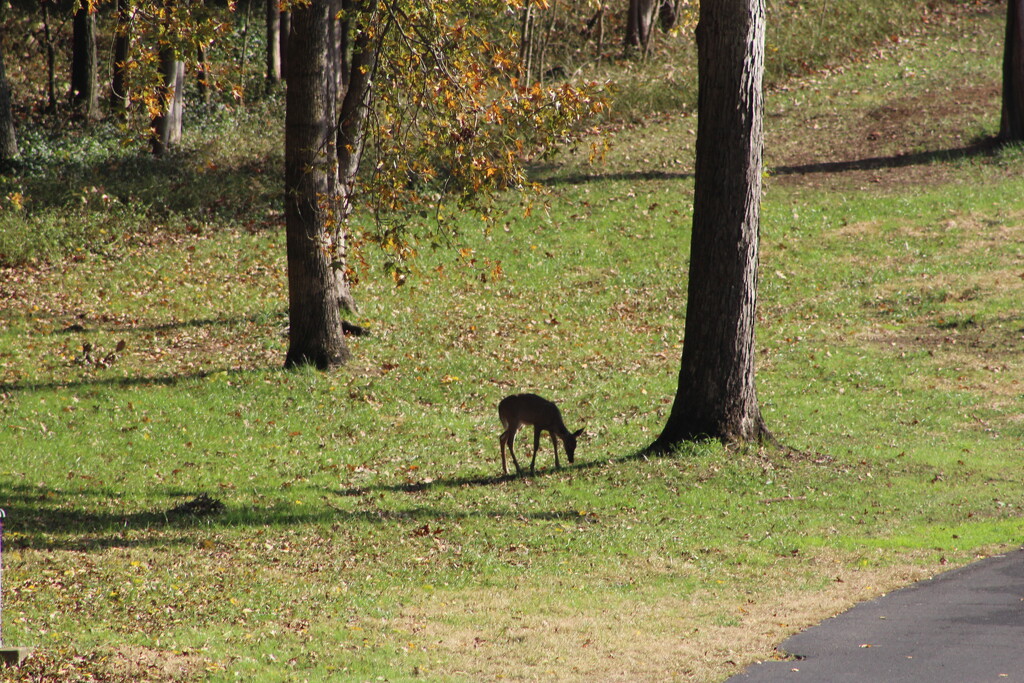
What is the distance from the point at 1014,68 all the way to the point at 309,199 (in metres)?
22.0

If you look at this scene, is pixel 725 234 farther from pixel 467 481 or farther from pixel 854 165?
pixel 854 165

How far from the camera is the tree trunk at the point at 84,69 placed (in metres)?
31.4

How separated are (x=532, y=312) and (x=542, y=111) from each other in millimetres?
8217

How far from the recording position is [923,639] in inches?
320

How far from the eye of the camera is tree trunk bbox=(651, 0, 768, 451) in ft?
43.7

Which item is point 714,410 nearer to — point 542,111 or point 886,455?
point 886,455

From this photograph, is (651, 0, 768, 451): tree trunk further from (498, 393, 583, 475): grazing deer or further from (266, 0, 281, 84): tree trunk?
(266, 0, 281, 84): tree trunk

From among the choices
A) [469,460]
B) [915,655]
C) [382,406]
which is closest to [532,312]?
[382,406]

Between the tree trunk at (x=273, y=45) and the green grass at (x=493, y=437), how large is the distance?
7.88 metres

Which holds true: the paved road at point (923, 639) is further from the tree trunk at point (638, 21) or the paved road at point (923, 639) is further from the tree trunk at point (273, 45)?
the tree trunk at point (273, 45)

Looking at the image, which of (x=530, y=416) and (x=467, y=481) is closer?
(x=530, y=416)

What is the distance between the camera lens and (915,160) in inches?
1171

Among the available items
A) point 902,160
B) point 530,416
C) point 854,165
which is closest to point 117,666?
point 530,416

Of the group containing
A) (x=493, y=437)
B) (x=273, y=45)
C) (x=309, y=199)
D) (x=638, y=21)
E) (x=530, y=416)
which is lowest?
(x=493, y=437)
